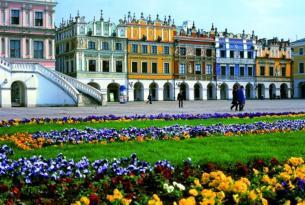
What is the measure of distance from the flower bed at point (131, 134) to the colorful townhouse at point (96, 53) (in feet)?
162

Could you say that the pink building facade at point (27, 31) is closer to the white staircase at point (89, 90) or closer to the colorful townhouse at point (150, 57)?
the white staircase at point (89, 90)

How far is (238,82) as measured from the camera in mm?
77438

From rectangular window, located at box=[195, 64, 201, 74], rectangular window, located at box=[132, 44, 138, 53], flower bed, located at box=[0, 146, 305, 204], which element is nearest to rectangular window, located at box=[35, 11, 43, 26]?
rectangular window, located at box=[132, 44, 138, 53]

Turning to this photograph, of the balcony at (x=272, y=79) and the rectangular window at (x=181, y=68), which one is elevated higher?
the rectangular window at (x=181, y=68)

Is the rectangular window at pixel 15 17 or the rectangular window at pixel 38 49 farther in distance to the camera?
the rectangular window at pixel 38 49

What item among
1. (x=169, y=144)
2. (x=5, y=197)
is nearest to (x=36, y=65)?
(x=169, y=144)

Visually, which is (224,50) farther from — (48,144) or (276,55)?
(48,144)

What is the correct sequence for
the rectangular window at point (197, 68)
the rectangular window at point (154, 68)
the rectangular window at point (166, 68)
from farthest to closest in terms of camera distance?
the rectangular window at point (197, 68), the rectangular window at point (166, 68), the rectangular window at point (154, 68)

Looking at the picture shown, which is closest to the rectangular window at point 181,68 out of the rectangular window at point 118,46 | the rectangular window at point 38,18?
the rectangular window at point 118,46

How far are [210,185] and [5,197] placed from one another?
2.65 m

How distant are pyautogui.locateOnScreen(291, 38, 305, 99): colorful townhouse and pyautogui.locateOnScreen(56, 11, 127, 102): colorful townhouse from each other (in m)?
33.7

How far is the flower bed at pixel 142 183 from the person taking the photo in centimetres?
550

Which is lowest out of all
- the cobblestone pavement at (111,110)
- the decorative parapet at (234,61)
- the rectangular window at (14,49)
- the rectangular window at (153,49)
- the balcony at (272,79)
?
the cobblestone pavement at (111,110)

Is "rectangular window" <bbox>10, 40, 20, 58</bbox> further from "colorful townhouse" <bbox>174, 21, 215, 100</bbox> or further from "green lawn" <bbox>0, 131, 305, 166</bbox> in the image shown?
"green lawn" <bbox>0, 131, 305, 166</bbox>
